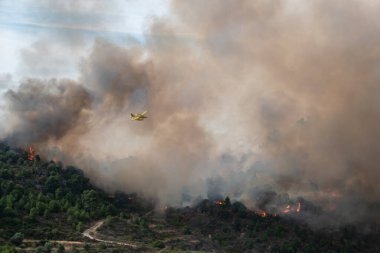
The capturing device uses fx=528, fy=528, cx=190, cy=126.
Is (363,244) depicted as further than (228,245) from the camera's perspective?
Yes

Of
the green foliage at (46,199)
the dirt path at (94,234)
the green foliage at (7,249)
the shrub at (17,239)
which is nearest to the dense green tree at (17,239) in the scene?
the shrub at (17,239)

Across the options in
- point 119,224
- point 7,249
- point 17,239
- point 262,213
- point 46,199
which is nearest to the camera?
point 7,249

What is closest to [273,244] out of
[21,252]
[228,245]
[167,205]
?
[228,245]

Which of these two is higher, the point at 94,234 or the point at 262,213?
the point at 262,213

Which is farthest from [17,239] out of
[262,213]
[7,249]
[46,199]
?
[262,213]

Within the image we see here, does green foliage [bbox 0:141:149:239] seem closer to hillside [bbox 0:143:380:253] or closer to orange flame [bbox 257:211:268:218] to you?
hillside [bbox 0:143:380:253]

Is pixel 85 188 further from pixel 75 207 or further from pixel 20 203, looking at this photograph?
pixel 20 203

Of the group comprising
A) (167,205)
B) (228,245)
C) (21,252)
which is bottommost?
(21,252)

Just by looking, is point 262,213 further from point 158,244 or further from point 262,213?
point 158,244
